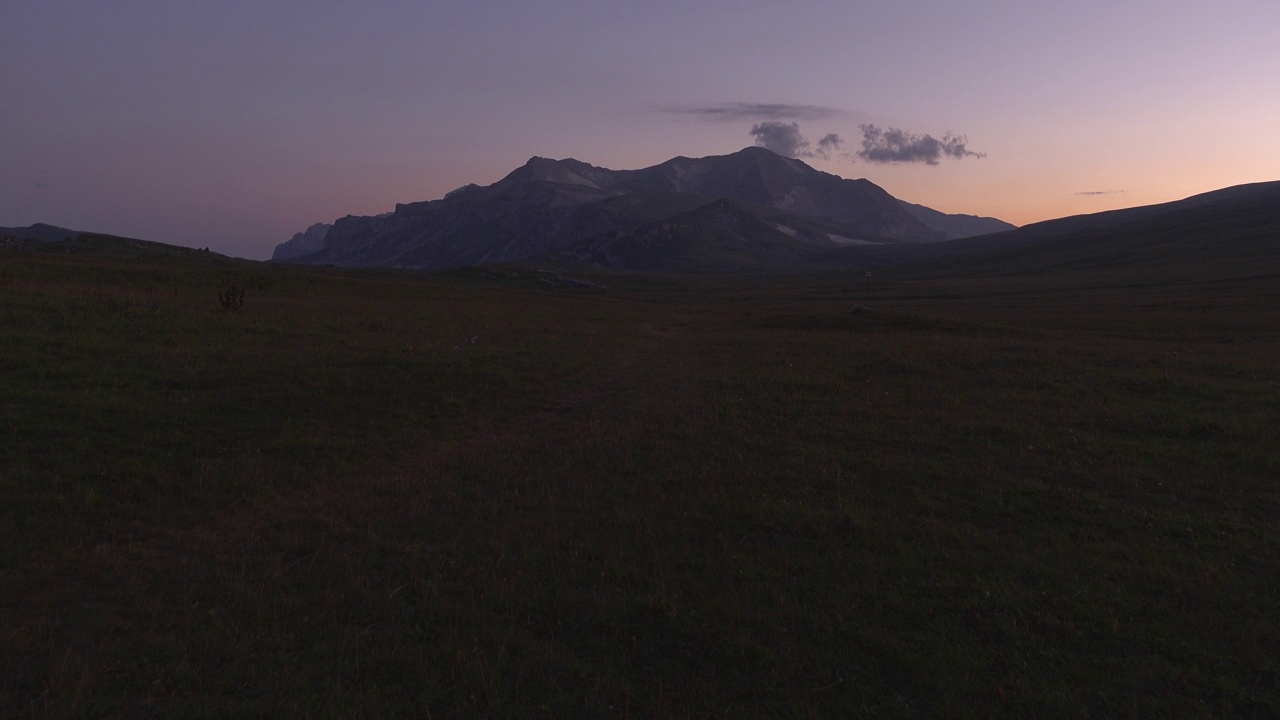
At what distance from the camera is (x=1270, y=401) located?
65.3 ft

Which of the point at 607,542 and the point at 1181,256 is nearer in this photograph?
the point at 607,542

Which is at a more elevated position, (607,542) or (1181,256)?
(1181,256)

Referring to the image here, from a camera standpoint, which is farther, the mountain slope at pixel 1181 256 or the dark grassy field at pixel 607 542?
the mountain slope at pixel 1181 256

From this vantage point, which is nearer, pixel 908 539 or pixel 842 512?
pixel 908 539

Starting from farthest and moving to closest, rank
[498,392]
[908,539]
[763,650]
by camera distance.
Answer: [498,392]
[908,539]
[763,650]

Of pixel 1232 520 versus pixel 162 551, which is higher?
pixel 162 551

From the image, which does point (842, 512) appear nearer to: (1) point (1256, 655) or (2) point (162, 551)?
(1) point (1256, 655)

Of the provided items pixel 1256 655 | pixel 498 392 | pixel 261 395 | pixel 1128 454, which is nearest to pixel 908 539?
pixel 1256 655

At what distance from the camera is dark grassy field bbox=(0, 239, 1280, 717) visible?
6.46 m

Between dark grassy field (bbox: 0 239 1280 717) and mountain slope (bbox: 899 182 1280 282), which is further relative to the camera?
mountain slope (bbox: 899 182 1280 282)

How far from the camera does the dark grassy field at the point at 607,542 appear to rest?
21.2 ft

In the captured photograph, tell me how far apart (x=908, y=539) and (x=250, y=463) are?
1192 centimetres

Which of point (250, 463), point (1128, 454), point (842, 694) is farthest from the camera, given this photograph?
point (1128, 454)

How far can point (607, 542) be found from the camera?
984 cm
